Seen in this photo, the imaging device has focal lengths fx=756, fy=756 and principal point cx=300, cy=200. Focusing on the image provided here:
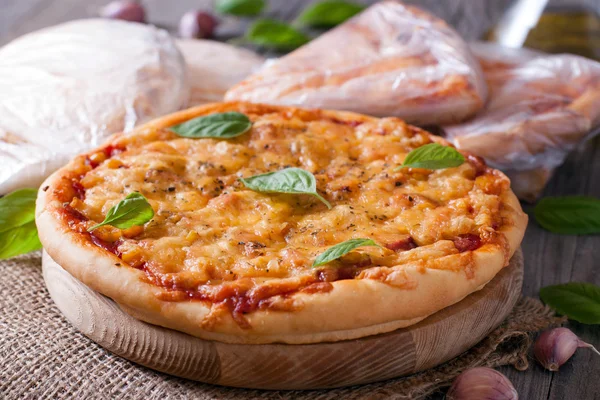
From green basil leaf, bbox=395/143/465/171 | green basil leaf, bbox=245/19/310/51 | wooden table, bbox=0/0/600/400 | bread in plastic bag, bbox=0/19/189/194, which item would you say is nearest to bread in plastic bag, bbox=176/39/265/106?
bread in plastic bag, bbox=0/19/189/194

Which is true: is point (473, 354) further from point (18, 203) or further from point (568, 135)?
point (18, 203)

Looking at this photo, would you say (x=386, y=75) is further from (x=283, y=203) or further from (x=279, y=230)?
(x=279, y=230)

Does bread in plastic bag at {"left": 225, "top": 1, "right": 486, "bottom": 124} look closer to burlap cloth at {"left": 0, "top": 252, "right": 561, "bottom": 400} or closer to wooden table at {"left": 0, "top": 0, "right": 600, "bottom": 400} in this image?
wooden table at {"left": 0, "top": 0, "right": 600, "bottom": 400}

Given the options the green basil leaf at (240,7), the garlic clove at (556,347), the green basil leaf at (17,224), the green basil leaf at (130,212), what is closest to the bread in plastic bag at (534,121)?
the garlic clove at (556,347)

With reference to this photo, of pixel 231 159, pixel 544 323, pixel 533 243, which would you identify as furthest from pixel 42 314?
pixel 533 243

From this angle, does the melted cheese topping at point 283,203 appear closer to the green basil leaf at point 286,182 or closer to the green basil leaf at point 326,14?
the green basil leaf at point 286,182
